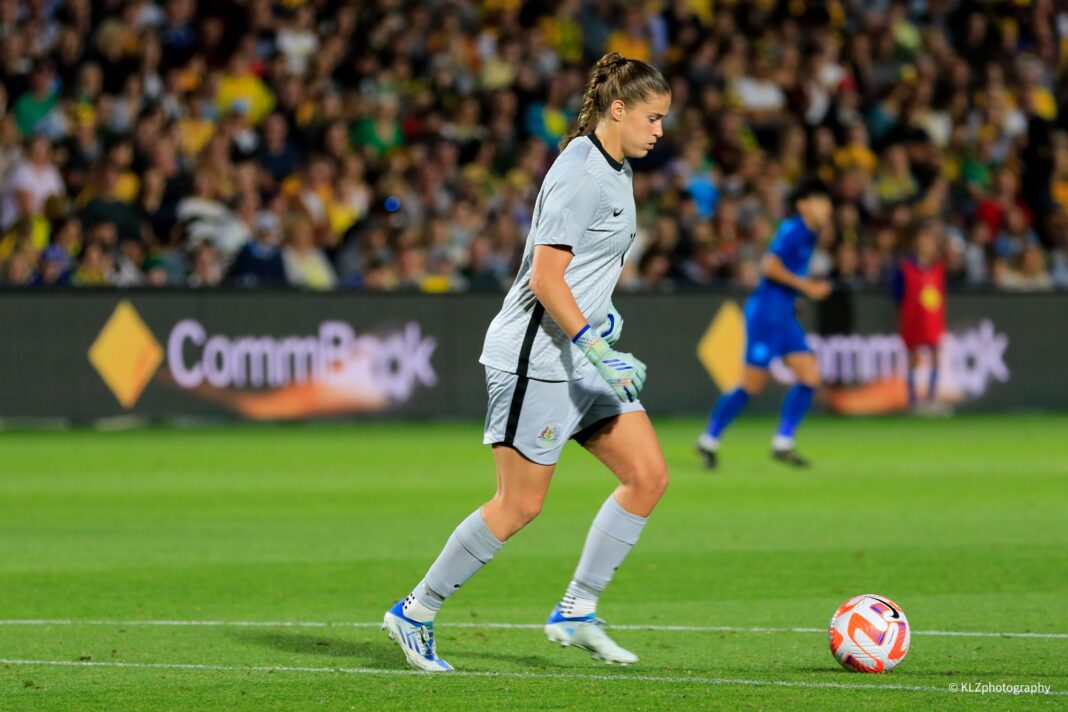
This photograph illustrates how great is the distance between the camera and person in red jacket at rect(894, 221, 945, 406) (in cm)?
2303

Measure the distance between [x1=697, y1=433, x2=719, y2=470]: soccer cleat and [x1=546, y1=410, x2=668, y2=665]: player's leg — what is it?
8648 millimetres

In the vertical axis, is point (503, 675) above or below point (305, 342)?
above

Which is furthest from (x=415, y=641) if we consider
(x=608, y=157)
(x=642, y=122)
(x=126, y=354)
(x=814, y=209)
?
(x=126, y=354)

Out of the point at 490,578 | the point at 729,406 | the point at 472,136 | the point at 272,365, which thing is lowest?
the point at 272,365

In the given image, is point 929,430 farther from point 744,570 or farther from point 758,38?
point 744,570

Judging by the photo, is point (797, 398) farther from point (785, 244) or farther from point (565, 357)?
point (565, 357)

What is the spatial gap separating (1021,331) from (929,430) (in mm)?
3693

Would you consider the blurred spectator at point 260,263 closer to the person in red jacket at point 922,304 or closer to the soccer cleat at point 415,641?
the person in red jacket at point 922,304

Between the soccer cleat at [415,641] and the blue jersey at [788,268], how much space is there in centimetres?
950

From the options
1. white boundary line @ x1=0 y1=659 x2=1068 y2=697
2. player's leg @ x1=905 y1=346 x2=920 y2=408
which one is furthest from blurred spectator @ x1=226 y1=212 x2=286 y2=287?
white boundary line @ x1=0 y1=659 x2=1068 y2=697

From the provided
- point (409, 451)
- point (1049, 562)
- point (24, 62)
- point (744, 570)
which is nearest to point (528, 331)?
point (744, 570)

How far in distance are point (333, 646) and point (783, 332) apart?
30.5 feet

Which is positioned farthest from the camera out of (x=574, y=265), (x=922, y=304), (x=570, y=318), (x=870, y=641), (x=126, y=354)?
(x=922, y=304)

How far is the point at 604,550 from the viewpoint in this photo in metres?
7.23
